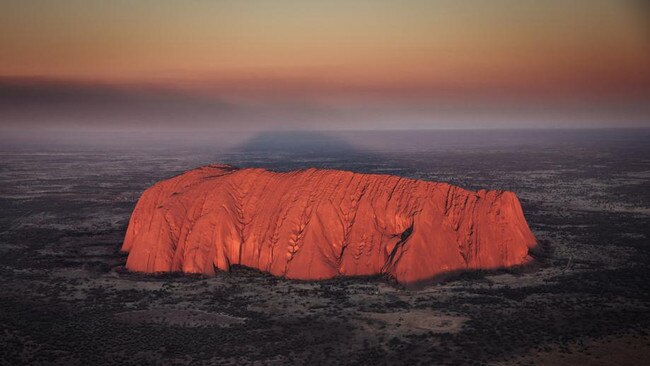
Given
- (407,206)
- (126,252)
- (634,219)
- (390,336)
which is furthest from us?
(634,219)

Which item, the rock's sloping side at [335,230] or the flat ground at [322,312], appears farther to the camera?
the rock's sloping side at [335,230]

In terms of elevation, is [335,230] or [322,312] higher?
[335,230]

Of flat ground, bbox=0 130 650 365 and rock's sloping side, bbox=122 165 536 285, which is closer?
flat ground, bbox=0 130 650 365

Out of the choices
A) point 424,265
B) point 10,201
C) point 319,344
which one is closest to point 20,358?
point 319,344

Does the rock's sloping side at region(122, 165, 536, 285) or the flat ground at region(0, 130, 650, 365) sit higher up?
the rock's sloping side at region(122, 165, 536, 285)

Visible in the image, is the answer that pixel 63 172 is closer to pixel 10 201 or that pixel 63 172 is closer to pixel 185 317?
pixel 10 201

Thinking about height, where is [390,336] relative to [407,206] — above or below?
below

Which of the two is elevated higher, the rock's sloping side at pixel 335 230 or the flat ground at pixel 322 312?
the rock's sloping side at pixel 335 230

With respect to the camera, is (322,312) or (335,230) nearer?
(322,312)
